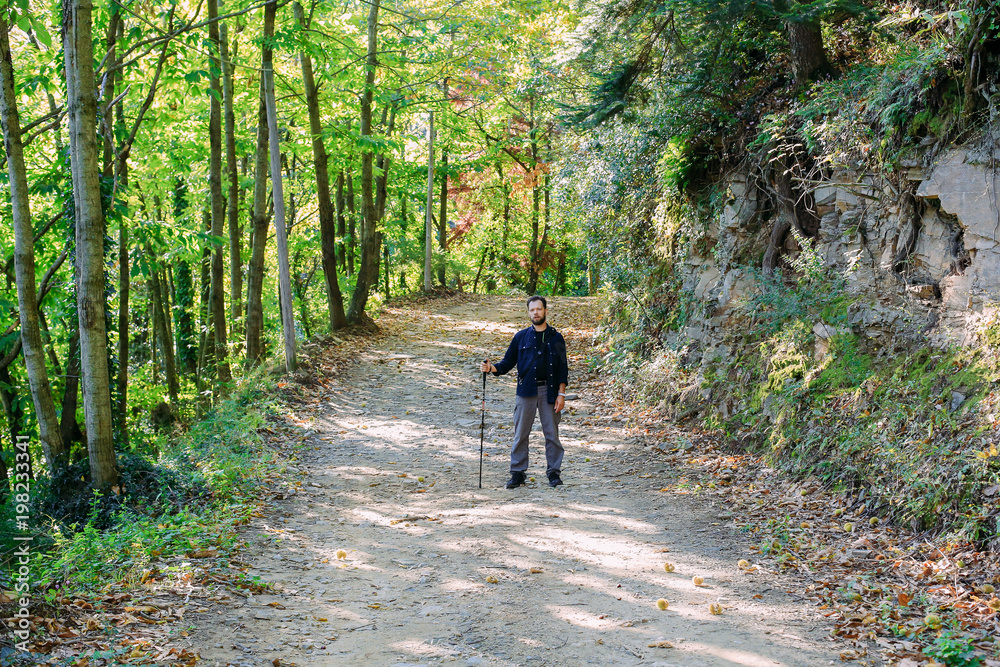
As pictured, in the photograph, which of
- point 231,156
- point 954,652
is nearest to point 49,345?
point 231,156

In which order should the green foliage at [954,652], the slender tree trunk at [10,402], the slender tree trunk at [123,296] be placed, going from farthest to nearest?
the slender tree trunk at [123,296]
the slender tree trunk at [10,402]
the green foliage at [954,652]

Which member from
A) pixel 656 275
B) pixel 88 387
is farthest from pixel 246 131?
pixel 88 387

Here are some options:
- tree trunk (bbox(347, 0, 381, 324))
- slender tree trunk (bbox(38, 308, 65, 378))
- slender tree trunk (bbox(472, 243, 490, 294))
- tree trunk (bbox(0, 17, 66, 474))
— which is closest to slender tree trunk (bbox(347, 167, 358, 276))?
tree trunk (bbox(347, 0, 381, 324))

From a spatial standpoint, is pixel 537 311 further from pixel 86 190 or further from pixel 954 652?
pixel 954 652

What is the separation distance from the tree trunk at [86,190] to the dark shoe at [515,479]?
4.33m

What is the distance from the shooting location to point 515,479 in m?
8.12

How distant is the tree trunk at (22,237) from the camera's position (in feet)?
23.1

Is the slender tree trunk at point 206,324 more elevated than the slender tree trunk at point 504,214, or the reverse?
the slender tree trunk at point 504,214

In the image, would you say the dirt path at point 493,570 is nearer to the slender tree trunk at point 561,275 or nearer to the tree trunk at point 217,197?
the tree trunk at point 217,197

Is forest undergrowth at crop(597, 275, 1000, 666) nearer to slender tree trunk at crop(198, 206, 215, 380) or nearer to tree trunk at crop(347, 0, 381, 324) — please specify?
tree trunk at crop(347, 0, 381, 324)

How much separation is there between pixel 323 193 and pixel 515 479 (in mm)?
9933

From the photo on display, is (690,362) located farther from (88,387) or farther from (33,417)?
(33,417)

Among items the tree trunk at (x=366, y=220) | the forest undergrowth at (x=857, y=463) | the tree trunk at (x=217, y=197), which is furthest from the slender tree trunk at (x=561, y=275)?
the forest undergrowth at (x=857, y=463)

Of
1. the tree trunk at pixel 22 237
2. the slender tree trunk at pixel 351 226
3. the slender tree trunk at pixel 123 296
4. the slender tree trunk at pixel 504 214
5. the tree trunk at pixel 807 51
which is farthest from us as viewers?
the slender tree trunk at pixel 504 214
